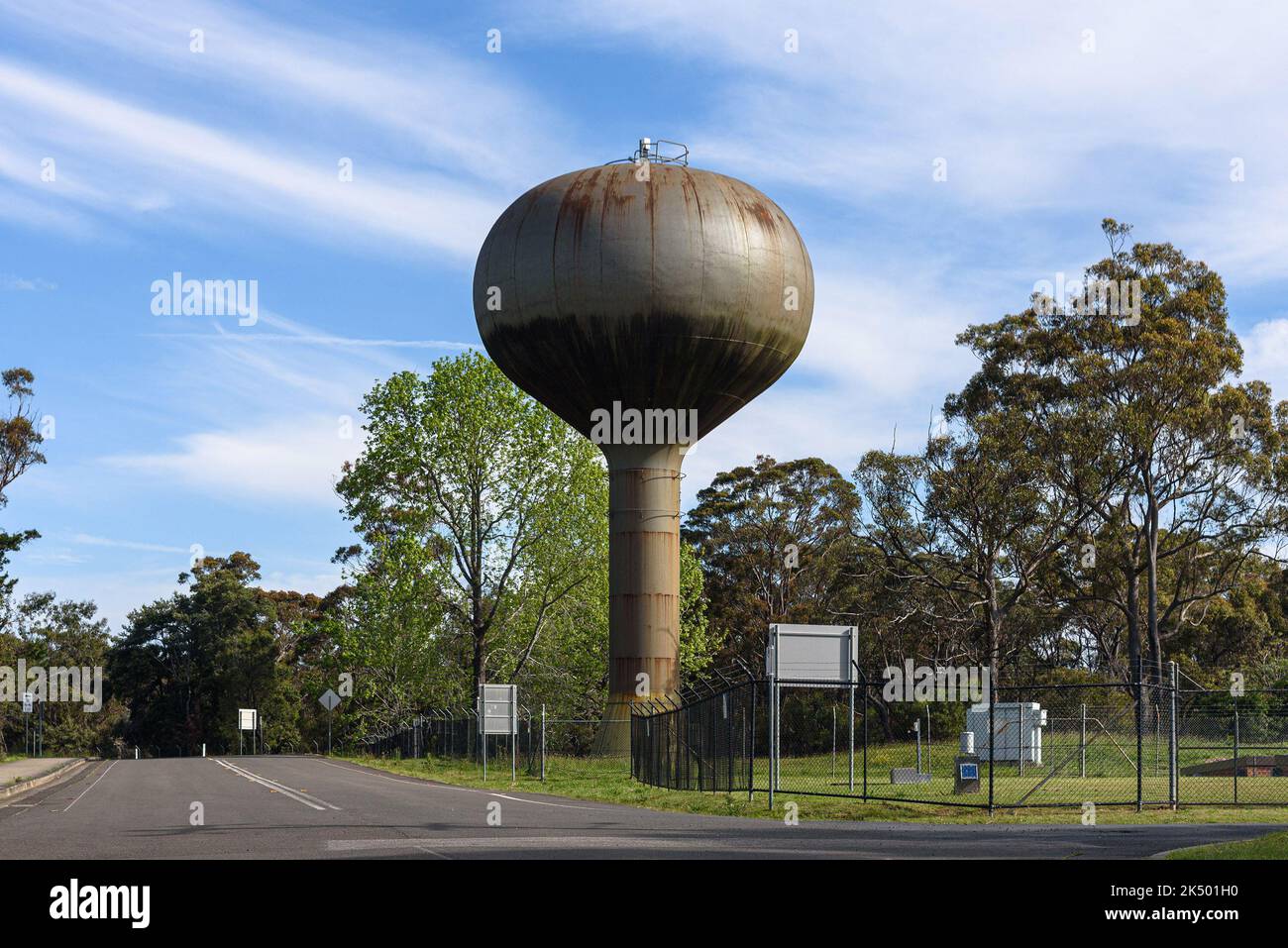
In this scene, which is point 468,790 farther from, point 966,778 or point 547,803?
point 966,778

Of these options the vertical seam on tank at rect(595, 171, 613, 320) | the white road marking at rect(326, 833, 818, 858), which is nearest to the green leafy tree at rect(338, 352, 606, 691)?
the vertical seam on tank at rect(595, 171, 613, 320)

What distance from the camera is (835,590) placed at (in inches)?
2478

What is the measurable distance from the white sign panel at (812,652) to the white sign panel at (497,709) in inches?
371

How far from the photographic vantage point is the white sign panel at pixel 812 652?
2573 cm

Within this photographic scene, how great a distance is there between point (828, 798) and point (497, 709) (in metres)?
12.1

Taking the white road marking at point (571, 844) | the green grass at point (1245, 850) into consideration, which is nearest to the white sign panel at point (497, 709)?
the white road marking at point (571, 844)

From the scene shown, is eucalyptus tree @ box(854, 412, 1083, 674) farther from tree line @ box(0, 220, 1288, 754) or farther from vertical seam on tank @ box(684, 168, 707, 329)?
vertical seam on tank @ box(684, 168, 707, 329)

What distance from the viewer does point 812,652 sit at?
26141 mm

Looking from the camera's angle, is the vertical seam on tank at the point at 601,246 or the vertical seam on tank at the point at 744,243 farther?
the vertical seam on tank at the point at 744,243

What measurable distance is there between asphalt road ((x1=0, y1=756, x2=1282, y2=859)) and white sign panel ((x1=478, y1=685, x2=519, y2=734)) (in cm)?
631

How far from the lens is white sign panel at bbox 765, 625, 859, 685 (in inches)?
1013

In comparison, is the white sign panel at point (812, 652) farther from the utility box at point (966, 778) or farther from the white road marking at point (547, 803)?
the white road marking at point (547, 803)
